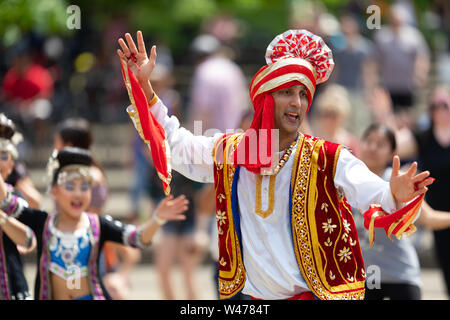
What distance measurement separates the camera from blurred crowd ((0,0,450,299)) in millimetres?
8234

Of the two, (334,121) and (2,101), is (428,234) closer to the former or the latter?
(334,121)

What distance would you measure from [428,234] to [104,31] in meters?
6.52

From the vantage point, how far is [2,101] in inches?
501

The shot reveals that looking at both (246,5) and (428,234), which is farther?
(246,5)

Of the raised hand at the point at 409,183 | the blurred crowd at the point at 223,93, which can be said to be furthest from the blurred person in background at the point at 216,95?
the raised hand at the point at 409,183

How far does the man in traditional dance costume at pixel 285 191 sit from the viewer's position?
15.0 ft

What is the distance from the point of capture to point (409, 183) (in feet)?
13.8

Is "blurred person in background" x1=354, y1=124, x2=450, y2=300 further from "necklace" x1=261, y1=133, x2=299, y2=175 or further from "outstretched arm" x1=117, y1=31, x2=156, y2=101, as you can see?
"outstretched arm" x1=117, y1=31, x2=156, y2=101

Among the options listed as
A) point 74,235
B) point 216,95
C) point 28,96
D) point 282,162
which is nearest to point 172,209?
point 74,235

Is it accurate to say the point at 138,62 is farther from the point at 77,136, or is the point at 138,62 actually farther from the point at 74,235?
the point at 77,136

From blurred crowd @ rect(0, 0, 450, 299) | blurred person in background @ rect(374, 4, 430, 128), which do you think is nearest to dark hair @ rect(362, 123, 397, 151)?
blurred crowd @ rect(0, 0, 450, 299)

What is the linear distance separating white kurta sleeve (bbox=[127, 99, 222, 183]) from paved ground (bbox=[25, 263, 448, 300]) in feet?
13.6

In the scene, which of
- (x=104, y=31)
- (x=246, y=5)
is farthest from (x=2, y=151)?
(x=246, y=5)
